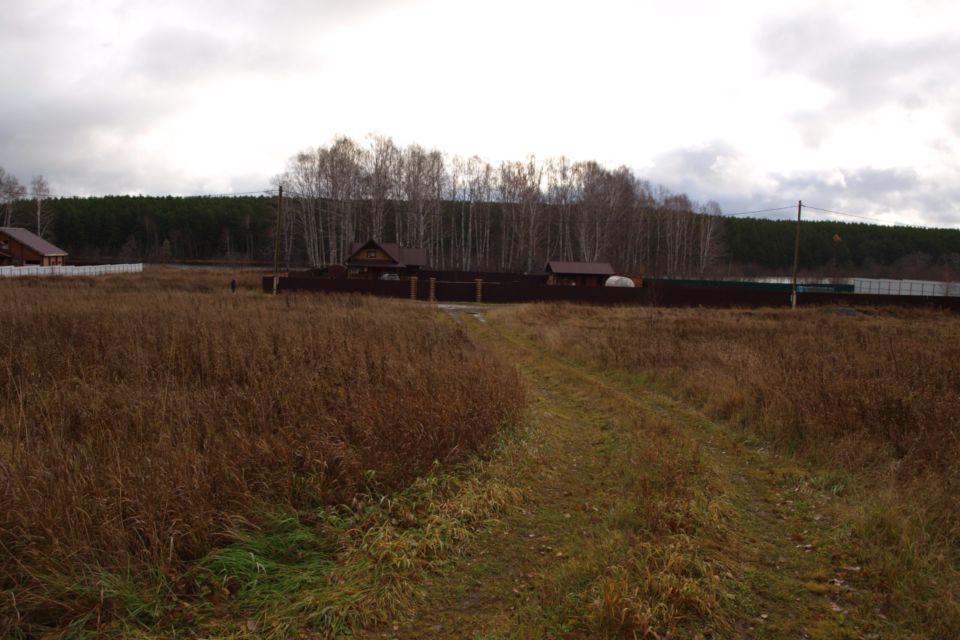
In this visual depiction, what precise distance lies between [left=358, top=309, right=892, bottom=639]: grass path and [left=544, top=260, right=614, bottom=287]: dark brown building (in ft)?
135

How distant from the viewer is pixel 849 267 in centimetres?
9994

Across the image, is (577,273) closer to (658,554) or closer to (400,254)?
(400,254)

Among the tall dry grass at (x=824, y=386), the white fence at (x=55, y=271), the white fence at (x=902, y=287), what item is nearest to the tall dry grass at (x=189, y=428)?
the tall dry grass at (x=824, y=386)

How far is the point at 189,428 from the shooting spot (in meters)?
4.83

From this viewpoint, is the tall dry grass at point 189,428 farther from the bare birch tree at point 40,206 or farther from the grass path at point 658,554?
the bare birch tree at point 40,206

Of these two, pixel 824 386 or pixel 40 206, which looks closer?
pixel 824 386

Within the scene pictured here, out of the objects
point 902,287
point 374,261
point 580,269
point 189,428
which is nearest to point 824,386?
point 189,428

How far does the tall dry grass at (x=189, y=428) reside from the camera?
3.41 m

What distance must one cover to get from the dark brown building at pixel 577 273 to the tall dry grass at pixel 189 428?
125ft

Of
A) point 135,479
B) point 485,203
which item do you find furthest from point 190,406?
point 485,203

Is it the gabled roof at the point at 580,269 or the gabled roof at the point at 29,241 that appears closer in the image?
the gabled roof at the point at 580,269

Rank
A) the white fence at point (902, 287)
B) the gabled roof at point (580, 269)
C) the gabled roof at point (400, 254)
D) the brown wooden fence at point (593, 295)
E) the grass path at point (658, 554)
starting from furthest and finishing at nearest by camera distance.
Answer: the white fence at point (902, 287) → the gabled roof at point (580, 269) → the gabled roof at point (400, 254) → the brown wooden fence at point (593, 295) → the grass path at point (658, 554)

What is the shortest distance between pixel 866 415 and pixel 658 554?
4.30 m

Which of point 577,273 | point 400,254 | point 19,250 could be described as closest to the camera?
point 577,273
